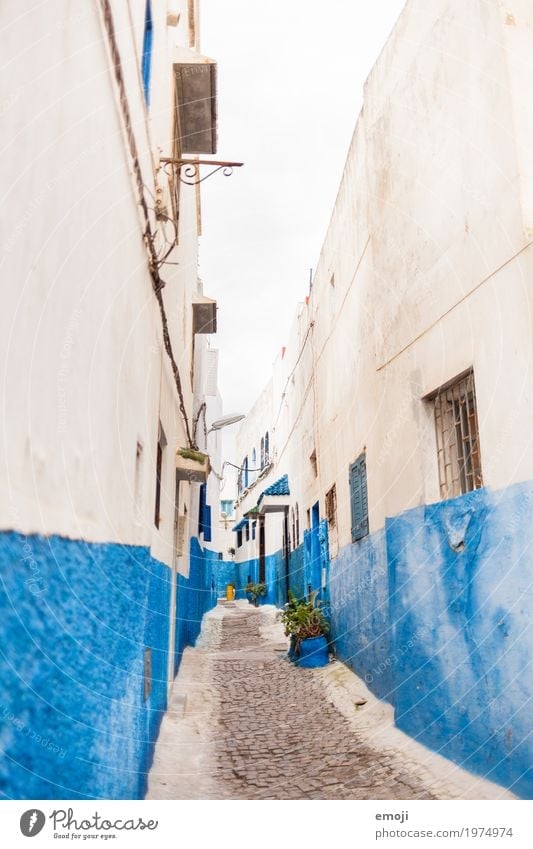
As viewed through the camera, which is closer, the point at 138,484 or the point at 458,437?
the point at 138,484

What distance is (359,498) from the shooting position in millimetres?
7883

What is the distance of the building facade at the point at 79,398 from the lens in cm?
184

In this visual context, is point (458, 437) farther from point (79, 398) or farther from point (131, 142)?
point (79, 398)

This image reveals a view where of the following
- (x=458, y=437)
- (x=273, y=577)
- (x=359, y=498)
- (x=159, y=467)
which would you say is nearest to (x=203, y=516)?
(x=273, y=577)

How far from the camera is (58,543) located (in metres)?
2.24

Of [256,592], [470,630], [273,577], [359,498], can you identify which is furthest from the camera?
[256,592]

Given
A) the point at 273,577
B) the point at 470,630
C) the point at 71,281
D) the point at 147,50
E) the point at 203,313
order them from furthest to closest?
the point at 273,577 → the point at 203,313 → the point at 147,50 → the point at 470,630 → the point at 71,281

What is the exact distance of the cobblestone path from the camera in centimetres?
431

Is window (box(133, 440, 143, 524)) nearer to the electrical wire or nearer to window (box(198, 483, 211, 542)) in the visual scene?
the electrical wire

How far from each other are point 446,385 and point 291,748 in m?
3.10

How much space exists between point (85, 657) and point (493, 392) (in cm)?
298

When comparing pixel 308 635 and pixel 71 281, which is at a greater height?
pixel 71 281

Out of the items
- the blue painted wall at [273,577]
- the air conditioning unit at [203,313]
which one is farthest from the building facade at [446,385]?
the blue painted wall at [273,577]

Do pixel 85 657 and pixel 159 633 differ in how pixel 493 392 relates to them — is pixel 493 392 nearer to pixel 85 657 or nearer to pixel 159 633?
pixel 85 657
